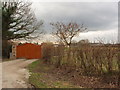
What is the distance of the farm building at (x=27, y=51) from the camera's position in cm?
2959

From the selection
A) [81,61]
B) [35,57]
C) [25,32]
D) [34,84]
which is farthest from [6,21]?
[34,84]

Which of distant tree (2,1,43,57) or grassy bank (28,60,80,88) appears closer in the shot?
grassy bank (28,60,80,88)

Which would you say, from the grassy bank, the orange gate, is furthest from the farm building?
the grassy bank

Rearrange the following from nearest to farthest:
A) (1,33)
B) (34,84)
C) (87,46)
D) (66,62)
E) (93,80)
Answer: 1. (34,84)
2. (93,80)
3. (87,46)
4. (66,62)
5. (1,33)

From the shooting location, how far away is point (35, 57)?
96.9ft

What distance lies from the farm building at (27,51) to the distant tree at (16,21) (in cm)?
174

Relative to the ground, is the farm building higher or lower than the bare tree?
lower

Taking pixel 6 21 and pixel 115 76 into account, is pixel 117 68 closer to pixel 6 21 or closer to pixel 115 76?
pixel 115 76

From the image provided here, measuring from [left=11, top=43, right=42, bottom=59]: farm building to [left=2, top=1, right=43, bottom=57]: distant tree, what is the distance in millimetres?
1741

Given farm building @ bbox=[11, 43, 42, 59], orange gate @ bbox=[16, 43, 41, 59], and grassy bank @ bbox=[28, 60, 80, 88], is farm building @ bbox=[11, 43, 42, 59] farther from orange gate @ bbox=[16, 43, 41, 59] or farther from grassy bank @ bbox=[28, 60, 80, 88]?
grassy bank @ bbox=[28, 60, 80, 88]

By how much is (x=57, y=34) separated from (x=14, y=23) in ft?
25.2

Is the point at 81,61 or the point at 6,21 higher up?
the point at 6,21

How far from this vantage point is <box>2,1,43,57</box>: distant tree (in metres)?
26.4

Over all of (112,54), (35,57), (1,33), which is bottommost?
(35,57)
